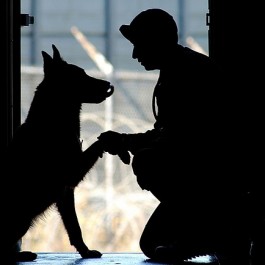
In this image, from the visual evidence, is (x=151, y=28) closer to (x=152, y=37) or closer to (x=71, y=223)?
(x=152, y=37)

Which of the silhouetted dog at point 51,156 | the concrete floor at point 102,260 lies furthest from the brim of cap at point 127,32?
the concrete floor at point 102,260

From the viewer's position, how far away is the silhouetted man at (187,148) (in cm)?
187

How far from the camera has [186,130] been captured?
6.35 feet

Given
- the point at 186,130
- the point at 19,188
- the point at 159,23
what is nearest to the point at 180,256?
the point at 186,130

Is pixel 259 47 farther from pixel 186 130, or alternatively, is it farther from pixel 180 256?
pixel 180 256

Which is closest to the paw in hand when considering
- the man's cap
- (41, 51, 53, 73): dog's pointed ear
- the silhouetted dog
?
the silhouetted dog

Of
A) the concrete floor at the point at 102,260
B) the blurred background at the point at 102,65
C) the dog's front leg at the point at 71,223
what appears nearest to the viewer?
the concrete floor at the point at 102,260

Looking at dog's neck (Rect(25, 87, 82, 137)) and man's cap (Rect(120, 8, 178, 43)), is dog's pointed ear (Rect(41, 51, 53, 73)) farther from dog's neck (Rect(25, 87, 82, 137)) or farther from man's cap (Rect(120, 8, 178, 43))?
man's cap (Rect(120, 8, 178, 43))

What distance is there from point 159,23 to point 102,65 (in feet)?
2.63

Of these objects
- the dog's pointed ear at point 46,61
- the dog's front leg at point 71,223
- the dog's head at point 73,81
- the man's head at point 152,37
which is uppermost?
the man's head at point 152,37

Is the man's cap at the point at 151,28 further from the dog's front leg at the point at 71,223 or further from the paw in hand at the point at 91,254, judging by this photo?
the paw in hand at the point at 91,254

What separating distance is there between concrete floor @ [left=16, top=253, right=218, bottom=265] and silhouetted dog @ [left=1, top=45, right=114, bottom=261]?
0.06 metres

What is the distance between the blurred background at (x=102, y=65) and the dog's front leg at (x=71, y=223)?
44 millimetres

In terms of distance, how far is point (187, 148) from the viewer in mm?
1961
